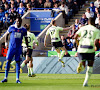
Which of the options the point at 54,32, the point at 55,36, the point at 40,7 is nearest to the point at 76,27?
the point at 55,36

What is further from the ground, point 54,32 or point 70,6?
point 70,6

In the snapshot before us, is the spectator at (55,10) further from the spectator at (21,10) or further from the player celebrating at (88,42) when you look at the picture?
the player celebrating at (88,42)

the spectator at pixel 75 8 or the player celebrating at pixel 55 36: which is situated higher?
the spectator at pixel 75 8

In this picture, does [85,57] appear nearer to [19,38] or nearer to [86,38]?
[86,38]

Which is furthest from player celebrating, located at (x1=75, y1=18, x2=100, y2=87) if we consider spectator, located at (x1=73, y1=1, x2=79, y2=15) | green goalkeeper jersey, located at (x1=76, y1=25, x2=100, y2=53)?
spectator, located at (x1=73, y1=1, x2=79, y2=15)

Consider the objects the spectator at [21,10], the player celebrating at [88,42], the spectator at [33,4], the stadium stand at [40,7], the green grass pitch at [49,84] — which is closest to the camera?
the green grass pitch at [49,84]

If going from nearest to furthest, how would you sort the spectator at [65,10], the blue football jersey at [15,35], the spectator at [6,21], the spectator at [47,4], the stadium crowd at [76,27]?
the blue football jersey at [15,35], the stadium crowd at [76,27], the spectator at [65,10], the spectator at [6,21], the spectator at [47,4]

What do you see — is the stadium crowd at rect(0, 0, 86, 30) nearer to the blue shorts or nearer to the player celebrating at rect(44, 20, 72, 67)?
the player celebrating at rect(44, 20, 72, 67)

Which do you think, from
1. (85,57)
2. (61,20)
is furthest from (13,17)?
(85,57)

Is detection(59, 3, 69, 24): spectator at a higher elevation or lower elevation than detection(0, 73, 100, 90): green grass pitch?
higher

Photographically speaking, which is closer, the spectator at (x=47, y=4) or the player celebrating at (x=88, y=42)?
the player celebrating at (x=88, y=42)

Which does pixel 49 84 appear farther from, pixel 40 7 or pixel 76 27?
pixel 40 7

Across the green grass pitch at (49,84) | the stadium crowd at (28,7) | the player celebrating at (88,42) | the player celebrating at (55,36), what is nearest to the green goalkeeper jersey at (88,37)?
the player celebrating at (88,42)

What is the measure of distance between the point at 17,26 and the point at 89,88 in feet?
12.1
